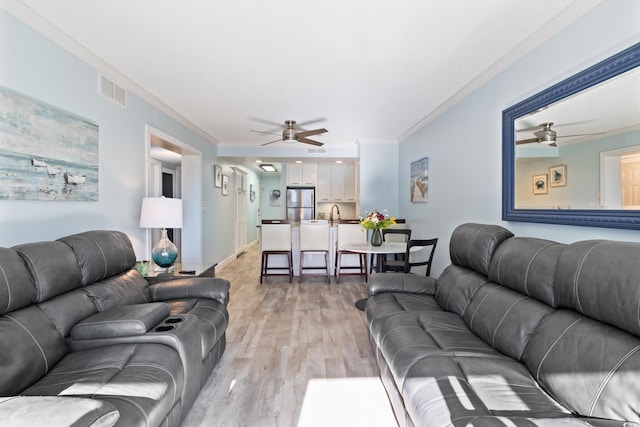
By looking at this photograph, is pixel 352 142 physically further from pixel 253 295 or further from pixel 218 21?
pixel 218 21

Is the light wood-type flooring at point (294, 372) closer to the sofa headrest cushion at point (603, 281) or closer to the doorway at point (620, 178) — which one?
the sofa headrest cushion at point (603, 281)

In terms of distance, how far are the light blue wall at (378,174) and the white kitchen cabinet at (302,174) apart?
1.85 meters

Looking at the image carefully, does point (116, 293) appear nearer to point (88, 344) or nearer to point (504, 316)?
point (88, 344)

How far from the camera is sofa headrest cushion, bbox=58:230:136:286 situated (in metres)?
1.90

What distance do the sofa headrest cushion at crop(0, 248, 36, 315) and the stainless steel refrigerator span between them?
6.00 metres

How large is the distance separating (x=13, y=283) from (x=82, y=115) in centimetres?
158

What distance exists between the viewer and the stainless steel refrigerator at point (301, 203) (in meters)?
7.45

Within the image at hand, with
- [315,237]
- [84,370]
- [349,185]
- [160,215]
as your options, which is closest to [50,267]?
[84,370]

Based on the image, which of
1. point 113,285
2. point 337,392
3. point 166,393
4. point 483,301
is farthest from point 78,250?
point 483,301

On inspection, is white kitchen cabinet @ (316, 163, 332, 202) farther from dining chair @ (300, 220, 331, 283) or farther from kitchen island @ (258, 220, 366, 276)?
dining chair @ (300, 220, 331, 283)

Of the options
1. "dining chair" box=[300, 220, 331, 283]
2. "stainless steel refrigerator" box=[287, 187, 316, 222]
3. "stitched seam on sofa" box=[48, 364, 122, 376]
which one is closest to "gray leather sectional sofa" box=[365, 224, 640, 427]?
"stitched seam on sofa" box=[48, 364, 122, 376]

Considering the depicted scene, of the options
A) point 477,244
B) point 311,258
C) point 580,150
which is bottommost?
point 311,258

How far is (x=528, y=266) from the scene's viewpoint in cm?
171

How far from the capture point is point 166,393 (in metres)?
1.34
